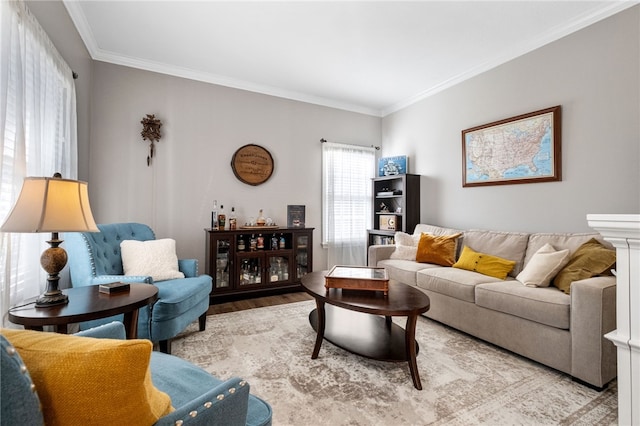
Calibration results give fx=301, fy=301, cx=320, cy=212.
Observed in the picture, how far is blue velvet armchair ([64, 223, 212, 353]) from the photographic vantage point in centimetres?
208

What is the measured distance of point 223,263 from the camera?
360 centimetres

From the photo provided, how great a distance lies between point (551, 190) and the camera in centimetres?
291

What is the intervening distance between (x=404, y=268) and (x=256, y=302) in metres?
1.77

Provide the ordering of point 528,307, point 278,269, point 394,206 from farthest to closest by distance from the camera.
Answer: point 394,206 < point 278,269 < point 528,307

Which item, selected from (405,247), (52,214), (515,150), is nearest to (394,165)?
(405,247)

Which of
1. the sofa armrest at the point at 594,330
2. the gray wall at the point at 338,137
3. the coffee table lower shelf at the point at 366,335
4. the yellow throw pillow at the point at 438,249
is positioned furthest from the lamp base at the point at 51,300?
the yellow throw pillow at the point at 438,249

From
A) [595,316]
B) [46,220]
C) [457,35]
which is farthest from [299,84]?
[595,316]

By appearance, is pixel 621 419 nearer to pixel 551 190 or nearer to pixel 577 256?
pixel 577 256

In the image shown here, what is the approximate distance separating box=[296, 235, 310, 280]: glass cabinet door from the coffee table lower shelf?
1340mm

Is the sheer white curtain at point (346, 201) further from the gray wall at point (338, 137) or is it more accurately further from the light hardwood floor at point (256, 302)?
the light hardwood floor at point (256, 302)

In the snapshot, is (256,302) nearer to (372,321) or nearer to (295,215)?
(295,215)

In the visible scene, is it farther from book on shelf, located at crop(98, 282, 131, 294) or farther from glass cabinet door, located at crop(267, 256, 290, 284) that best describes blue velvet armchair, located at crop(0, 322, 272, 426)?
glass cabinet door, located at crop(267, 256, 290, 284)

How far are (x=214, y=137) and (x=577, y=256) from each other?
386 centimetres

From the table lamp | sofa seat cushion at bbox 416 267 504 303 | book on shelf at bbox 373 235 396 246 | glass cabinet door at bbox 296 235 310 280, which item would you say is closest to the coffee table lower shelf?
sofa seat cushion at bbox 416 267 504 303
